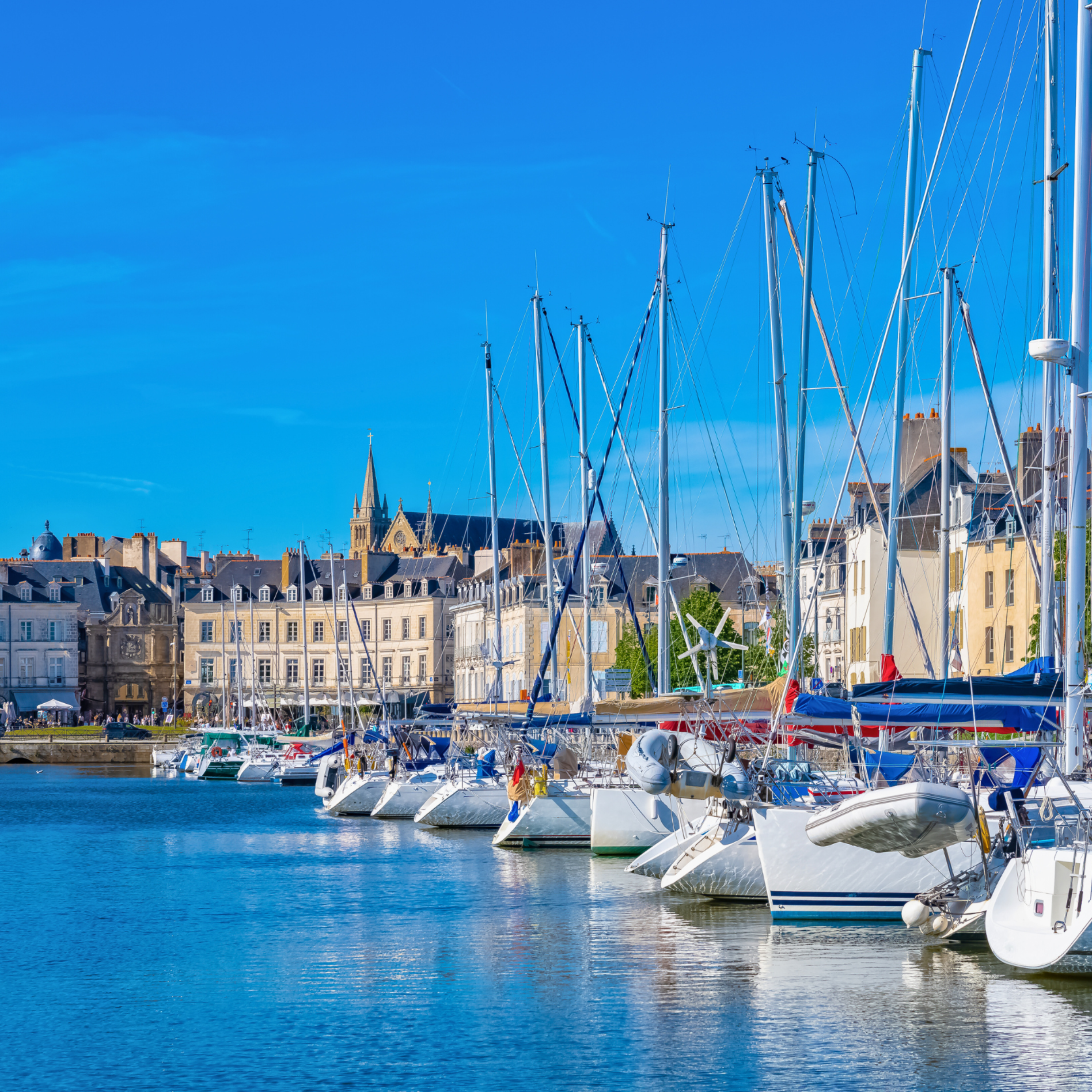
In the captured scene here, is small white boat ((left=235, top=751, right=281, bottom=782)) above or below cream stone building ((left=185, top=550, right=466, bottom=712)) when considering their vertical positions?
below

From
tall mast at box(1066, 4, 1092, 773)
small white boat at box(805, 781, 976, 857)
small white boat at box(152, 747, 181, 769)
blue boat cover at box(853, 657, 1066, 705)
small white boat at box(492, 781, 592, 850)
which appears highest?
tall mast at box(1066, 4, 1092, 773)

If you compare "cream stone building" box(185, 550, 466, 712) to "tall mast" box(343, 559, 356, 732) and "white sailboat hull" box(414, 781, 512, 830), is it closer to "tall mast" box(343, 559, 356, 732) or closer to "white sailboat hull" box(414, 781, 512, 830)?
"tall mast" box(343, 559, 356, 732)

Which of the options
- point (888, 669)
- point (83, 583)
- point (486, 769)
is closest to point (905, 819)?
point (888, 669)

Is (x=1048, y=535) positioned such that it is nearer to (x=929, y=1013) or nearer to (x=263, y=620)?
(x=929, y=1013)

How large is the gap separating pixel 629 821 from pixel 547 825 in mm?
3714

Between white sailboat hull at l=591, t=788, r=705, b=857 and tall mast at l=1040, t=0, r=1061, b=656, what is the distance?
1161cm

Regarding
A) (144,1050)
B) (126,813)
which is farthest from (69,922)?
(126,813)

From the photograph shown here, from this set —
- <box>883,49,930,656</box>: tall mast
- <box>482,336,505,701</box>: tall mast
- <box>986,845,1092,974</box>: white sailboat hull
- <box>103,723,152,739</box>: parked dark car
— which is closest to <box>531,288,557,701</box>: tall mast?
<box>482,336,505,701</box>: tall mast

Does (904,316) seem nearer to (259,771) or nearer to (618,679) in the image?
(618,679)

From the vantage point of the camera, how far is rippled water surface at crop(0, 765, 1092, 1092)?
659 inches

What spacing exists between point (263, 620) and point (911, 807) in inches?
4984

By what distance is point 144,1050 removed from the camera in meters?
18.1

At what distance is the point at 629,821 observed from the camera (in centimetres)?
3644

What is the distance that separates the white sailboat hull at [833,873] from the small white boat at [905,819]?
1813 millimetres
